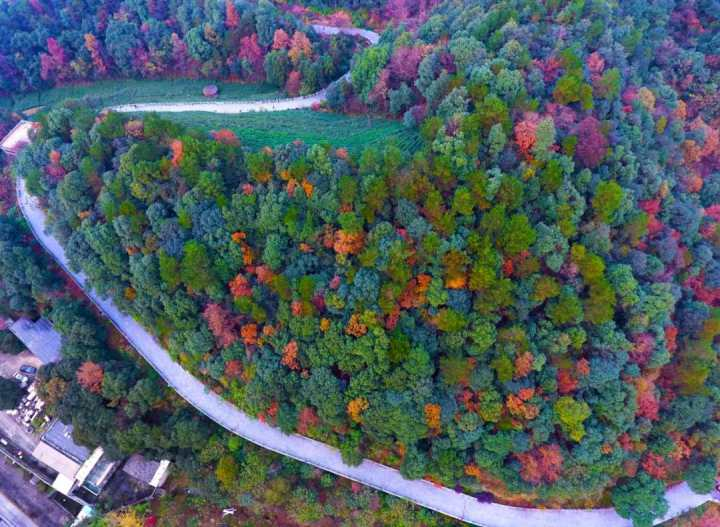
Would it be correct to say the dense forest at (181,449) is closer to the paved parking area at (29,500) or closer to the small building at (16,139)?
the paved parking area at (29,500)

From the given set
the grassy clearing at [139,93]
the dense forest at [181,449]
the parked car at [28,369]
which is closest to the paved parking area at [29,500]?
the dense forest at [181,449]

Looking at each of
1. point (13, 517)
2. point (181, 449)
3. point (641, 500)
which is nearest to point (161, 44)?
point (181, 449)

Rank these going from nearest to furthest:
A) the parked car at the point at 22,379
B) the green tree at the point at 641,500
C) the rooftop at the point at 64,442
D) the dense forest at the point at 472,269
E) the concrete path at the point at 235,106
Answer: the dense forest at the point at 472,269, the green tree at the point at 641,500, the rooftop at the point at 64,442, the parked car at the point at 22,379, the concrete path at the point at 235,106

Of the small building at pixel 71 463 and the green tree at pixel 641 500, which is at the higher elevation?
the green tree at pixel 641 500

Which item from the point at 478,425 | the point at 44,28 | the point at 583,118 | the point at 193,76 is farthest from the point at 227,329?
the point at 44,28

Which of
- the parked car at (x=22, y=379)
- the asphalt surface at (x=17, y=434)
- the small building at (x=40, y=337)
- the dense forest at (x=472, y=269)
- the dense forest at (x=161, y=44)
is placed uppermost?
the dense forest at (x=161, y=44)

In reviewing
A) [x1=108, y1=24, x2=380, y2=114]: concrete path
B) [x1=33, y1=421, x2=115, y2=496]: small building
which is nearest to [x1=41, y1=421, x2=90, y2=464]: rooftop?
[x1=33, y1=421, x2=115, y2=496]: small building

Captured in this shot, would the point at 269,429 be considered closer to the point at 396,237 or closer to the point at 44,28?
the point at 396,237
